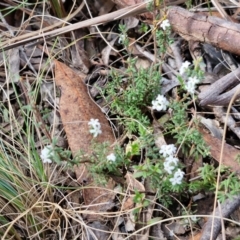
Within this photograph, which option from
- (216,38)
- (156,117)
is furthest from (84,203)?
(216,38)

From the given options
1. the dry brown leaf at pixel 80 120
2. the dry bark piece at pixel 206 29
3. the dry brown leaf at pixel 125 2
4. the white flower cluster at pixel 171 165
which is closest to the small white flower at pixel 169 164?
the white flower cluster at pixel 171 165

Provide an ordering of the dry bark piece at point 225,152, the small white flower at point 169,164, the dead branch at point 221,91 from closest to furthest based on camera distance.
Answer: the small white flower at point 169,164 < the dry bark piece at point 225,152 < the dead branch at point 221,91

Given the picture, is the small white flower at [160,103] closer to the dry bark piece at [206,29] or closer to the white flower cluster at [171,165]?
the white flower cluster at [171,165]

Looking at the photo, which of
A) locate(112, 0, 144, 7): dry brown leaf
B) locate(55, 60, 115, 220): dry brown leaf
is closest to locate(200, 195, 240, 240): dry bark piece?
locate(55, 60, 115, 220): dry brown leaf

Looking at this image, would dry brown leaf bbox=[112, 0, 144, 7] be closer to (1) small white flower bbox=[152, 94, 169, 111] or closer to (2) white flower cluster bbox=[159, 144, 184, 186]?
(1) small white flower bbox=[152, 94, 169, 111]

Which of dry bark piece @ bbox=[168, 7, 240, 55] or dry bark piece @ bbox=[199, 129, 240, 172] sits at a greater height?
dry bark piece @ bbox=[168, 7, 240, 55]

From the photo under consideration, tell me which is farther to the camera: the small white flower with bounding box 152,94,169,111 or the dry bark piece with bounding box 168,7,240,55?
the dry bark piece with bounding box 168,7,240,55

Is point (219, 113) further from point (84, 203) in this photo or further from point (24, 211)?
point (24, 211)
